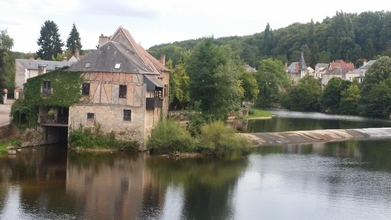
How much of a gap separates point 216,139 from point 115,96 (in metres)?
8.47

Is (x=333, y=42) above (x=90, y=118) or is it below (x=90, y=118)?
above

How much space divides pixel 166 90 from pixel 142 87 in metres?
10.5

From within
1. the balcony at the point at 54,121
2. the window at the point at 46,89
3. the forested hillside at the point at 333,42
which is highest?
the forested hillside at the point at 333,42

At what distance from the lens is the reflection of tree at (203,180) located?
1060 inches

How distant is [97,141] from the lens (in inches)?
1628

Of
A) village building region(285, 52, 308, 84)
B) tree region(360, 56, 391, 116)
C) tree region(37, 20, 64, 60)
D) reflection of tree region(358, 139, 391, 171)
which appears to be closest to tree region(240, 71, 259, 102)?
tree region(360, 56, 391, 116)

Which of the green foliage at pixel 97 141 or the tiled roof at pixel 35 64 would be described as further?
the tiled roof at pixel 35 64

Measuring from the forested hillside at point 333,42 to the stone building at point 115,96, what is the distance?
319 feet

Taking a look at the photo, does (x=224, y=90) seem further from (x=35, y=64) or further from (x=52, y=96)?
(x=35, y=64)

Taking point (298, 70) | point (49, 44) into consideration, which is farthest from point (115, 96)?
point (298, 70)

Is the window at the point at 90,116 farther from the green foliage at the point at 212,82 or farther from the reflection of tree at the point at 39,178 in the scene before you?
the green foliage at the point at 212,82

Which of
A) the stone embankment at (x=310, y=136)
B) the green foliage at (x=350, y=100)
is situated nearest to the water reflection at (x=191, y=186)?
the stone embankment at (x=310, y=136)

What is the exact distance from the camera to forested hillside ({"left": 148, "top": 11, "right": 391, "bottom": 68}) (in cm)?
15129

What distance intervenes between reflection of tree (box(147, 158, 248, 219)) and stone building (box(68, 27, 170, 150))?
3.90 meters
